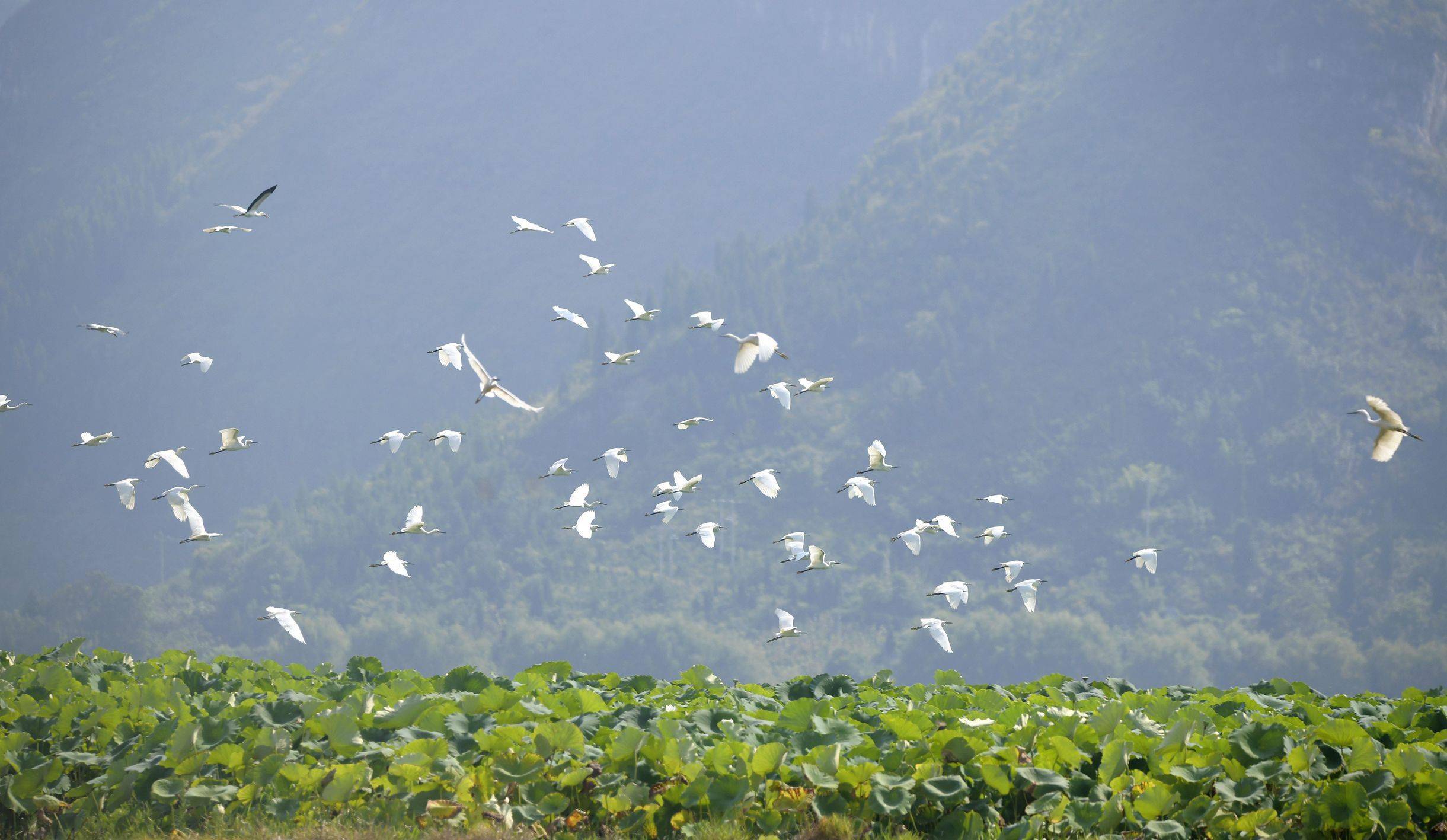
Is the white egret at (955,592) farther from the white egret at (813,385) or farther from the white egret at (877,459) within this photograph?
the white egret at (813,385)

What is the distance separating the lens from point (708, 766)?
12625 mm

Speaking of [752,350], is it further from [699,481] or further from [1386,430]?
[1386,430]

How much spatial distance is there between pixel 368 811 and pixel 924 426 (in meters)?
156

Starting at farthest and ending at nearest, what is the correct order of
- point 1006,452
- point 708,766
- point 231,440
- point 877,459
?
point 1006,452
point 877,459
point 231,440
point 708,766

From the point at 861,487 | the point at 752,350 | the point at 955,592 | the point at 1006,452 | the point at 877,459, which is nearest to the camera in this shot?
the point at 752,350

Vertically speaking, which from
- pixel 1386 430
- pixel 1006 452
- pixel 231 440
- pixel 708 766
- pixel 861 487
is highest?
pixel 1386 430

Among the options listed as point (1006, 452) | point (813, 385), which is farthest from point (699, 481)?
point (1006, 452)

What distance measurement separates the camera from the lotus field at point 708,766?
40.2 feet

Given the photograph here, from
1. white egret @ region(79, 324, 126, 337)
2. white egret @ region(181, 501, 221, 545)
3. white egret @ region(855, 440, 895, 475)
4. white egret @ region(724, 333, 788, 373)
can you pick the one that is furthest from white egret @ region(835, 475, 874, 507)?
white egret @ region(79, 324, 126, 337)

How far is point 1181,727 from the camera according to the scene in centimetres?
1298

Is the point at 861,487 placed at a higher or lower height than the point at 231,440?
higher

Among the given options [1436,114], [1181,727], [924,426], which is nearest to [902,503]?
[924,426]

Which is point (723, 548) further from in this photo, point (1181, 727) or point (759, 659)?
point (1181, 727)

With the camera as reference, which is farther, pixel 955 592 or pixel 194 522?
pixel 955 592
